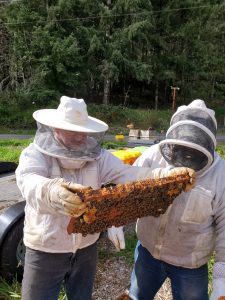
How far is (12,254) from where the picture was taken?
3.07 metres

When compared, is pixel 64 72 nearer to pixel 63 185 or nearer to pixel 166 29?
pixel 166 29

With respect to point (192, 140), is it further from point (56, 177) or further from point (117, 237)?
point (117, 237)

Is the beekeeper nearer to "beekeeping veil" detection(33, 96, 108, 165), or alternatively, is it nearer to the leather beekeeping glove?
the leather beekeeping glove

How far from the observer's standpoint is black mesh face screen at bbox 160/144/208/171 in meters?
2.08

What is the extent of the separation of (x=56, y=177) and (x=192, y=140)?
84 centimetres

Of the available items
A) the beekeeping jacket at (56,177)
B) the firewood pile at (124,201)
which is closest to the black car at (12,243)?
the beekeeping jacket at (56,177)

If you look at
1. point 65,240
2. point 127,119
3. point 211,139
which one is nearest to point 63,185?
point 65,240

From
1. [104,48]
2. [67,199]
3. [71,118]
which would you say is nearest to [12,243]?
[71,118]

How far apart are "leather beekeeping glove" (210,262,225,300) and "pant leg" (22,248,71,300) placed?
0.94 m

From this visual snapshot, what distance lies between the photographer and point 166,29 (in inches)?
1142

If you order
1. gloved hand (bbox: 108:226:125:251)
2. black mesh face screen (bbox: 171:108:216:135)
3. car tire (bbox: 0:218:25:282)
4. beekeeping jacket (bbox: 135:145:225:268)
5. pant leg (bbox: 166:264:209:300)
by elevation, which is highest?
black mesh face screen (bbox: 171:108:216:135)

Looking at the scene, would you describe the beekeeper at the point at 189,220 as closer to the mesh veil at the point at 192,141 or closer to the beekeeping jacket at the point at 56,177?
the mesh veil at the point at 192,141

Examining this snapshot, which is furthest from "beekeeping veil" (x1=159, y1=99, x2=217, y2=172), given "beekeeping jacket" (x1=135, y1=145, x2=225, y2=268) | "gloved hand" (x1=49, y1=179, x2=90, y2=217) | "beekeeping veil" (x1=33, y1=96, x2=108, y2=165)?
"gloved hand" (x1=49, y1=179, x2=90, y2=217)

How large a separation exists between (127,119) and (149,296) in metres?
23.2
